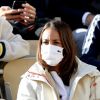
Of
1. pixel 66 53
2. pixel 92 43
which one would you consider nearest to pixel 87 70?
pixel 66 53

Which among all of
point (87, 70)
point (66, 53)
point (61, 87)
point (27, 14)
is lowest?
point (61, 87)

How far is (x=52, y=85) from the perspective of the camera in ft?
10.7

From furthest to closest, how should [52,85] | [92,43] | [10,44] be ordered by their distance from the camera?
[92,43] < [10,44] < [52,85]

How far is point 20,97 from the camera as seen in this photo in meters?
3.27

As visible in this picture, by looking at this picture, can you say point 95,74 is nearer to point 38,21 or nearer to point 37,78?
point 37,78

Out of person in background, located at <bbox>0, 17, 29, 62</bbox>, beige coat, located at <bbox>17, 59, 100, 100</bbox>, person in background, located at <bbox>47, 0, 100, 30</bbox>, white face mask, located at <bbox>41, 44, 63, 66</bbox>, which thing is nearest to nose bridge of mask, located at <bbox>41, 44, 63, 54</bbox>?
white face mask, located at <bbox>41, 44, 63, 66</bbox>

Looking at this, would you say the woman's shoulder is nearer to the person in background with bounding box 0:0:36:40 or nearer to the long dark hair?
the long dark hair

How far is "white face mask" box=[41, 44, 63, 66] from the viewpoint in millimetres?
3275

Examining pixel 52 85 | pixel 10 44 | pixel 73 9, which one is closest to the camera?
pixel 52 85

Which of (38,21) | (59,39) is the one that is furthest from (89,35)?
(59,39)

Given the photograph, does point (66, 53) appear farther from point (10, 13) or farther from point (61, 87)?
point (10, 13)

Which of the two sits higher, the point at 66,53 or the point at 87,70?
the point at 66,53

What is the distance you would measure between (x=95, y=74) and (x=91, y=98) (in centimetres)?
17

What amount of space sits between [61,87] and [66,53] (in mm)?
241
